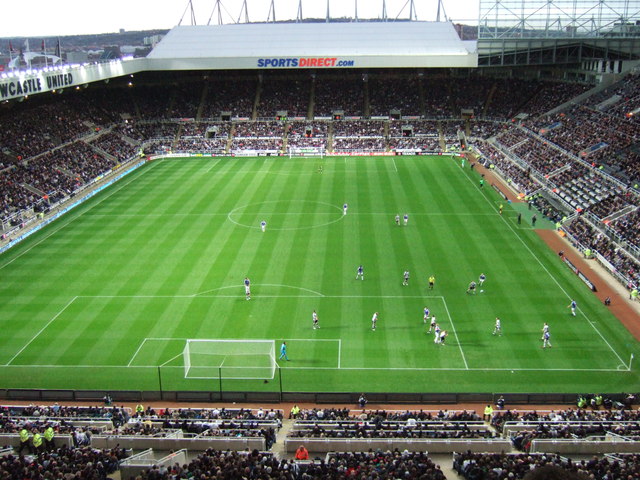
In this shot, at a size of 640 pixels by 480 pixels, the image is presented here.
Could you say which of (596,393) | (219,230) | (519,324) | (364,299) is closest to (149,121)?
(219,230)

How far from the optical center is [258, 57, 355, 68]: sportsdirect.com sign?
90.9 meters

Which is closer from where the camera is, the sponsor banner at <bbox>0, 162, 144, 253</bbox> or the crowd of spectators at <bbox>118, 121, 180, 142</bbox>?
the sponsor banner at <bbox>0, 162, 144, 253</bbox>

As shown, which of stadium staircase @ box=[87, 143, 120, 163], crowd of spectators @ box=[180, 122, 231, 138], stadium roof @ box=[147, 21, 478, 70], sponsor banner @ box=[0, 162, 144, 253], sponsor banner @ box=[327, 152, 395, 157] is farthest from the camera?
crowd of spectators @ box=[180, 122, 231, 138]

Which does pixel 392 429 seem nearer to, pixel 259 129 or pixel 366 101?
pixel 259 129

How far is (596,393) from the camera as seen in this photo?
94.0 ft

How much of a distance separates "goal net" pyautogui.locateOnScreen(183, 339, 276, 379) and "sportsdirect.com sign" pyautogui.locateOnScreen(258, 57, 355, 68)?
220 feet

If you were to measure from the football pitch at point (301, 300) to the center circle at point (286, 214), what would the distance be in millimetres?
273

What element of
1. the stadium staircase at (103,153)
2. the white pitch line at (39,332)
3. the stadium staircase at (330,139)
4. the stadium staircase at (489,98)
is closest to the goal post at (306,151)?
the stadium staircase at (330,139)

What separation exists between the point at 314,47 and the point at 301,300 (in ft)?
216

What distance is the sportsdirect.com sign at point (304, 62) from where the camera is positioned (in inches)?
3580

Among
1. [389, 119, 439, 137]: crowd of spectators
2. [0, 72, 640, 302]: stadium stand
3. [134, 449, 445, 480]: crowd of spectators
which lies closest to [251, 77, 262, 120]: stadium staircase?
[0, 72, 640, 302]: stadium stand

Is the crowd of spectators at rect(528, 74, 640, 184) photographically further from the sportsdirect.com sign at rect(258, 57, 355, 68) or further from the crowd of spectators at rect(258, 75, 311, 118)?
the crowd of spectators at rect(258, 75, 311, 118)

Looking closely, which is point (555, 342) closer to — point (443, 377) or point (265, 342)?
point (443, 377)

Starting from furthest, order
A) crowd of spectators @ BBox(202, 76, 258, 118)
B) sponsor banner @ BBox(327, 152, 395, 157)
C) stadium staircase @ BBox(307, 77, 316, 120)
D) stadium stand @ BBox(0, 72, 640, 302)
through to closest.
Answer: crowd of spectators @ BBox(202, 76, 258, 118)
stadium staircase @ BBox(307, 77, 316, 120)
sponsor banner @ BBox(327, 152, 395, 157)
stadium stand @ BBox(0, 72, 640, 302)
